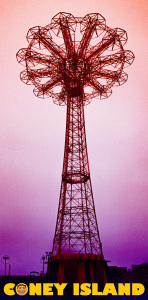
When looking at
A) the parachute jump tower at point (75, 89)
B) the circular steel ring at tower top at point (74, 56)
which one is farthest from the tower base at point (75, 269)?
the circular steel ring at tower top at point (74, 56)

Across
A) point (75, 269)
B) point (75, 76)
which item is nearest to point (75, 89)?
point (75, 76)

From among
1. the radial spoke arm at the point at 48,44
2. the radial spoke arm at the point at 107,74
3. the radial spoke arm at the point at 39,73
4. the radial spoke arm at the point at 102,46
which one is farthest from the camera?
the radial spoke arm at the point at 107,74

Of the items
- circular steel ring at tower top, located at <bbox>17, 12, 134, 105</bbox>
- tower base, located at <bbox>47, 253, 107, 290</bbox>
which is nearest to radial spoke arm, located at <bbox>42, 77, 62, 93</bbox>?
circular steel ring at tower top, located at <bbox>17, 12, 134, 105</bbox>

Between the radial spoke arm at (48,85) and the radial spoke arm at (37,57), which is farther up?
the radial spoke arm at (37,57)

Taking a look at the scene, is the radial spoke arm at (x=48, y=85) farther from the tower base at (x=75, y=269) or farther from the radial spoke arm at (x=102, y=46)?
the tower base at (x=75, y=269)

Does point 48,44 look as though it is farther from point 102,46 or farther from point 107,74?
point 107,74

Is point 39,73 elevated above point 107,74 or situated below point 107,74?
below

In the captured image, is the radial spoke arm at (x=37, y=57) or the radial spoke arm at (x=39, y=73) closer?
the radial spoke arm at (x=37, y=57)

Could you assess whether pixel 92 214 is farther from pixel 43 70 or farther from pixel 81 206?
pixel 43 70

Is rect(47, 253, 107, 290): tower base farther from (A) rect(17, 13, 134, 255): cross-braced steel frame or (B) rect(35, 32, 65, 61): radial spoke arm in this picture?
(B) rect(35, 32, 65, 61): radial spoke arm
